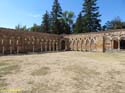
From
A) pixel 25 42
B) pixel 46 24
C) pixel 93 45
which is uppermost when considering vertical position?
pixel 46 24

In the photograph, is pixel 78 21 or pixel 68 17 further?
pixel 68 17

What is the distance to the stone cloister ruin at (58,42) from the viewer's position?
1241 inches

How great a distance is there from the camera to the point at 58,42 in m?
42.3

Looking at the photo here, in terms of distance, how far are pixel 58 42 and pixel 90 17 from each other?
14.9m

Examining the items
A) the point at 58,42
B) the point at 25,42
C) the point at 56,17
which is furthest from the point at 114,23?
the point at 25,42

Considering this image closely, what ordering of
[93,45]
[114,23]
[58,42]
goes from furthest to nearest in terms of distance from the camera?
[114,23] < [58,42] < [93,45]

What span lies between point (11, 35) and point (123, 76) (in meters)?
25.0

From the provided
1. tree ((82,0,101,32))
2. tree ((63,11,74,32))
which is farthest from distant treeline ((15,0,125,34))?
tree ((63,11,74,32))

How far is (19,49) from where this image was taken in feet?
109

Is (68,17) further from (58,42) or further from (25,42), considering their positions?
(25,42)

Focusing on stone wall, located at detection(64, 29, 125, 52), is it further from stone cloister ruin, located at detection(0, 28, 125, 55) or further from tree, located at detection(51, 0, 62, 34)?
tree, located at detection(51, 0, 62, 34)

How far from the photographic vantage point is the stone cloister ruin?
3153cm

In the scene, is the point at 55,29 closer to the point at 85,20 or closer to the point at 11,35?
the point at 85,20

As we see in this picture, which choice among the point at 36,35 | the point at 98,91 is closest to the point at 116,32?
the point at 36,35
